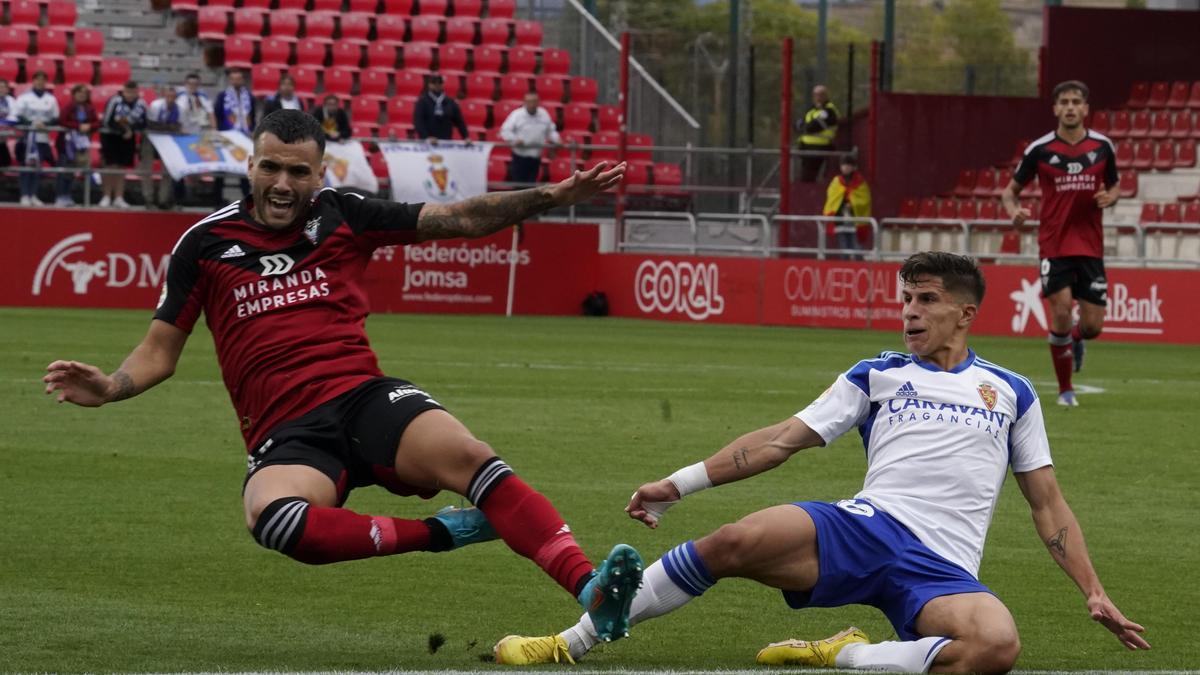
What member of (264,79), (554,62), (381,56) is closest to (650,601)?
(264,79)

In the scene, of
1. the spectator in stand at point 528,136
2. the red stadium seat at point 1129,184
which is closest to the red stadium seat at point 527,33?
the spectator in stand at point 528,136

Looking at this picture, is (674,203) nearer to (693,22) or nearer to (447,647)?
(447,647)

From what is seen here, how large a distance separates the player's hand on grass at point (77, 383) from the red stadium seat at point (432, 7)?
28.9 meters

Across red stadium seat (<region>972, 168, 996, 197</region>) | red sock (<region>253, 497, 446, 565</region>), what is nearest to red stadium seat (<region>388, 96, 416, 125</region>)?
red stadium seat (<region>972, 168, 996, 197</region>)

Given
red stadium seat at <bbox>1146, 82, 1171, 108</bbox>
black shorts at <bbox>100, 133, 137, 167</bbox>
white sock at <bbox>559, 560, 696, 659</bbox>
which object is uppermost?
red stadium seat at <bbox>1146, 82, 1171, 108</bbox>

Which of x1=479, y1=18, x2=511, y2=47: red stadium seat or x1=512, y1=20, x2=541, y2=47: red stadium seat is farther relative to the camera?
x1=512, y1=20, x2=541, y2=47: red stadium seat

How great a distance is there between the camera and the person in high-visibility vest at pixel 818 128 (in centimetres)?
3058

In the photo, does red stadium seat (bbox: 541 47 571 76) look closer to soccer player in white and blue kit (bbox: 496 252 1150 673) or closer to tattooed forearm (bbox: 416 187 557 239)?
tattooed forearm (bbox: 416 187 557 239)

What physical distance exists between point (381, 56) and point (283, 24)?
5.67ft

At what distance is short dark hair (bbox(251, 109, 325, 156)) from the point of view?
20.7 feet

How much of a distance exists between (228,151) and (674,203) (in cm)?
808

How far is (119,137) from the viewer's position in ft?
87.1

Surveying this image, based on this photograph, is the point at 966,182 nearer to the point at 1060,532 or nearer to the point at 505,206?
the point at 505,206

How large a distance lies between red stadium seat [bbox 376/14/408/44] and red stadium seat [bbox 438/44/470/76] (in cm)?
82
